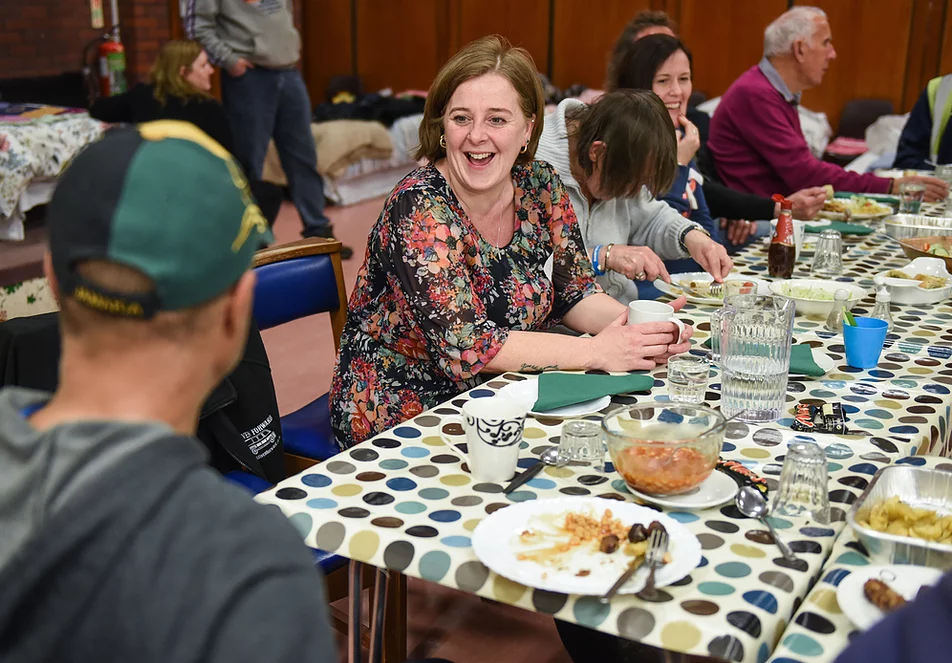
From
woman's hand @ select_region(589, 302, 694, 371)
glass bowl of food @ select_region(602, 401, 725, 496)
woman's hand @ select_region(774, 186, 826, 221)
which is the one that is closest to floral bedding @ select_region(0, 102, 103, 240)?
woman's hand @ select_region(774, 186, 826, 221)

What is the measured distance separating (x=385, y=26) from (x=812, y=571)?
8470mm

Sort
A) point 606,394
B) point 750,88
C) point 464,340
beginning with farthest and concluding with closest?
point 750,88 < point 464,340 < point 606,394

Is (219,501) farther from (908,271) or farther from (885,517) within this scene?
(908,271)

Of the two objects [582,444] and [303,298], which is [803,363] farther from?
[303,298]

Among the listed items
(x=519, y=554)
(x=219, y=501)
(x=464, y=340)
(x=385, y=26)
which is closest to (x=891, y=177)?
(x=464, y=340)

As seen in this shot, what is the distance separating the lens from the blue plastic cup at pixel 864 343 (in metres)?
1.92

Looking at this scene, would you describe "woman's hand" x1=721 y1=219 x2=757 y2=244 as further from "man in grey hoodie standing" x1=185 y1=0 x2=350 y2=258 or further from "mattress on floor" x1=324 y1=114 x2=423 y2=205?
"mattress on floor" x1=324 y1=114 x2=423 y2=205

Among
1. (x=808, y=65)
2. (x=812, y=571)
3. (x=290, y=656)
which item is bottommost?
(x=812, y=571)

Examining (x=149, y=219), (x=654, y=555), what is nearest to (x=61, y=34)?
(x=654, y=555)

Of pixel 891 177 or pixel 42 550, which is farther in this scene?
pixel 891 177

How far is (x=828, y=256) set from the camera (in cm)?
274

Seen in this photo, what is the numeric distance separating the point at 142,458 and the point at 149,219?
162 mm

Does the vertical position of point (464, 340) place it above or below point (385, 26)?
below

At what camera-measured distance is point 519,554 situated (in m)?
1.19
